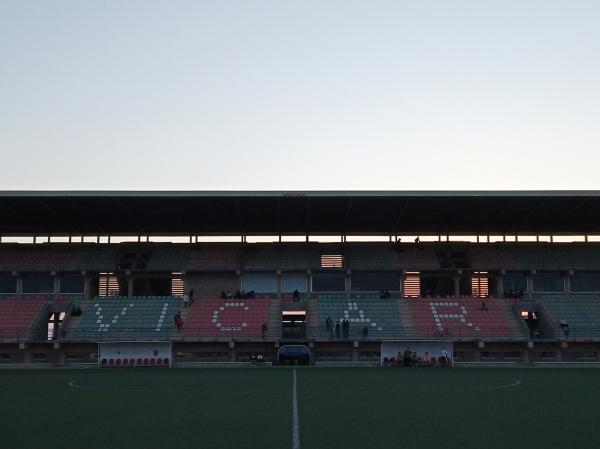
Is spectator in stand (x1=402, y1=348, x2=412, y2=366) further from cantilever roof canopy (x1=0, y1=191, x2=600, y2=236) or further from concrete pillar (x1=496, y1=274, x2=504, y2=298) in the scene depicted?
concrete pillar (x1=496, y1=274, x2=504, y2=298)

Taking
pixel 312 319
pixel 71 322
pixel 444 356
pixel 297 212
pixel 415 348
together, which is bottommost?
pixel 444 356

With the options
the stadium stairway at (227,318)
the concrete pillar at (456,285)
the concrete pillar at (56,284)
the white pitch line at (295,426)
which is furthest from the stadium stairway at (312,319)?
the white pitch line at (295,426)

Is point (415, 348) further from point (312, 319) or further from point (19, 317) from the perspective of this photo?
point (19, 317)

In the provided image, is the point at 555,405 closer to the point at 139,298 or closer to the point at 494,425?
the point at 494,425

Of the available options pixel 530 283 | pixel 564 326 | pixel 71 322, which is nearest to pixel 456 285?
pixel 530 283

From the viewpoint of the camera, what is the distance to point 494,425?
1817 cm

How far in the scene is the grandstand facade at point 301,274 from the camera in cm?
5362

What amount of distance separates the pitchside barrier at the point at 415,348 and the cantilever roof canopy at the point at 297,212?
10.1m

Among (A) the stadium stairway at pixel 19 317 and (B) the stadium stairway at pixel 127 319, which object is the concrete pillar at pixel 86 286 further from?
(A) the stadium stairway at pixel 19 317

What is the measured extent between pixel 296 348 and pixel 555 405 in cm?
2866

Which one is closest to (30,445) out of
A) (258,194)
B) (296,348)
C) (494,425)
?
(494,425)

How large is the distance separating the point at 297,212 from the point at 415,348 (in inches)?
541

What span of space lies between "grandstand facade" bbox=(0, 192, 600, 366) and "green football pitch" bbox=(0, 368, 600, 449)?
19.8 m

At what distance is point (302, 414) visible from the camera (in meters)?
20.3
